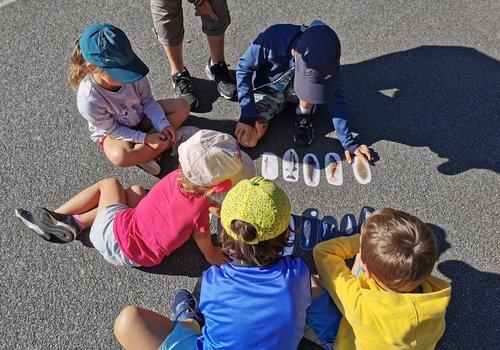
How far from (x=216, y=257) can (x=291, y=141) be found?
2.84 feet

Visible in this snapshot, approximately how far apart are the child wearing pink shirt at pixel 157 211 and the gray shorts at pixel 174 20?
88 centimetres

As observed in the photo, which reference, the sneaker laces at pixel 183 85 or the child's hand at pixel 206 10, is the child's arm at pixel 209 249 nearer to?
the sneaker laces at pixel 183 85

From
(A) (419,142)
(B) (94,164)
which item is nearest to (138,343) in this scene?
(B) (94,164)

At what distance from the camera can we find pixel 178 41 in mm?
2891

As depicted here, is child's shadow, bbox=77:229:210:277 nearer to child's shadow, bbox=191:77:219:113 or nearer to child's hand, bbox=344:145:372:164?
child's shadow, bbox=191:77:219:113

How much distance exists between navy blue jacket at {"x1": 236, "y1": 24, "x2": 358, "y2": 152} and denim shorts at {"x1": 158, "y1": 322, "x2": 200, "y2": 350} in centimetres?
125

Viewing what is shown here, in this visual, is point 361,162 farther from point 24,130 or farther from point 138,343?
point 24,130

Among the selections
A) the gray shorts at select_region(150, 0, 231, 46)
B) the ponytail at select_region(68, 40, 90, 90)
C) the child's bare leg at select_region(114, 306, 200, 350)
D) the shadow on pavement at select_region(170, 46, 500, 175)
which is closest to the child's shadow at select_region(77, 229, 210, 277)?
the child's bare leg at select_region(114, 306, 200, 350)

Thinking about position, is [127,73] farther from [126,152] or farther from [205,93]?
[205,93]

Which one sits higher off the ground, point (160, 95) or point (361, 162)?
point (160, 95)

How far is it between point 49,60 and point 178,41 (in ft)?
3.14

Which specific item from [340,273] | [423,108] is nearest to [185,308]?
[340,273]

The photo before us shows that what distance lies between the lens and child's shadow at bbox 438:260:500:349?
239 centimetres

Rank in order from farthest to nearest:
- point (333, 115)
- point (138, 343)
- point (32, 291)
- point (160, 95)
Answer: point (160, 95) < point (333, 115) < point (32, 291) < point (138, 343)
